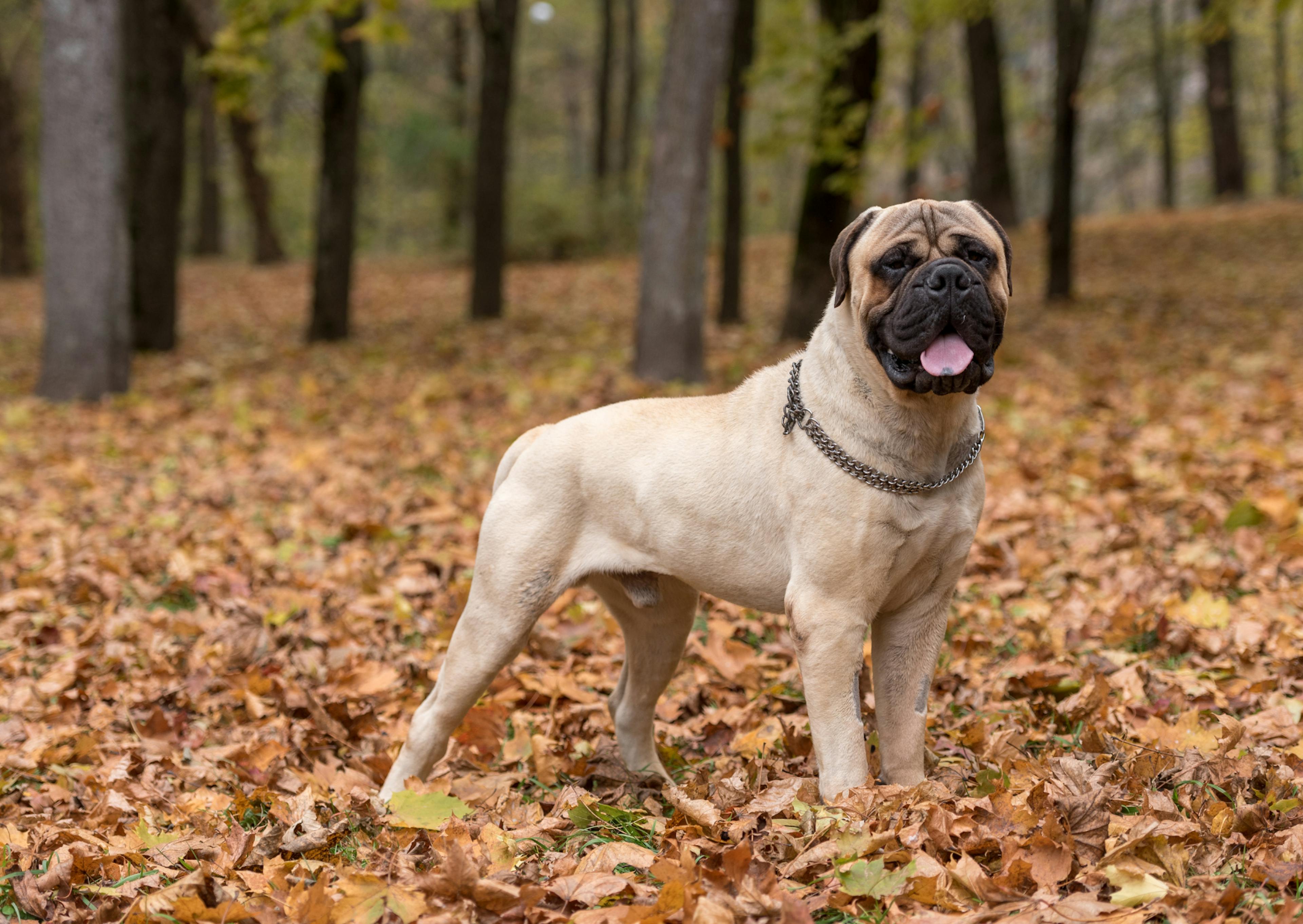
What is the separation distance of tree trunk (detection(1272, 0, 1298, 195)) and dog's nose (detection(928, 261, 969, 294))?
95.1 ft

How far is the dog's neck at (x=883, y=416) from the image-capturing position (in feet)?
10.4

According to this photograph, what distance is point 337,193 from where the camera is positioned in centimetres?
1440

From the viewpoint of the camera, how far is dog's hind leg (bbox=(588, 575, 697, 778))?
12.8 ft

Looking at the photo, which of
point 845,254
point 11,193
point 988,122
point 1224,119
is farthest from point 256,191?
point 845,254

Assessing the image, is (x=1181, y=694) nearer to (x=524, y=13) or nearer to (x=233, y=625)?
(x=233, y=625)

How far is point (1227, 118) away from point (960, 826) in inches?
1063

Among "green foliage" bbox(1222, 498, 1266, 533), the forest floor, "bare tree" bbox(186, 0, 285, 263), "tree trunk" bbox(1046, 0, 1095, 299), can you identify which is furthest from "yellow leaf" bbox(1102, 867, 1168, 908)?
"bare tree" bbox(186, 0, 285, 263)

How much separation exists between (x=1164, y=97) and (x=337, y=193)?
23.9 meters

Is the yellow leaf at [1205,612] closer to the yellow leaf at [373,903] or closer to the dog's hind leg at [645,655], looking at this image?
the dog's hind leg at [645,655]

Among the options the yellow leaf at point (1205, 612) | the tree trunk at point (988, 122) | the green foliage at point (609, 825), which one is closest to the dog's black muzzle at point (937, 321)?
the green foliage at point (609, 825)

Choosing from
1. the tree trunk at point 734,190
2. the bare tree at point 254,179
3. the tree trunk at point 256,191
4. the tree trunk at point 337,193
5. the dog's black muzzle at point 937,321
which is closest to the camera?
the dog's black muzzle at point 937,321

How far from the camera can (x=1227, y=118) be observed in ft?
82.6

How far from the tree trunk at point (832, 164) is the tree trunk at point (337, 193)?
6098 mm

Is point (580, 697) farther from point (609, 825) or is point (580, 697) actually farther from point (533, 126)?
point (533, 126)
